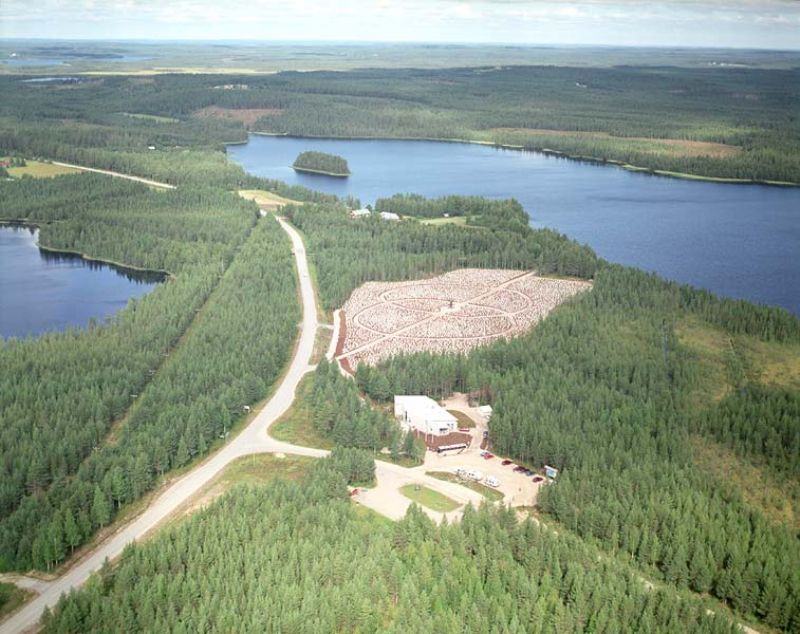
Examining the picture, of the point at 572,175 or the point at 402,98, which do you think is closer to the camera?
the point at 572,175

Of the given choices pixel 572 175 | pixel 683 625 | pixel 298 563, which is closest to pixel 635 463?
pixel 683 625

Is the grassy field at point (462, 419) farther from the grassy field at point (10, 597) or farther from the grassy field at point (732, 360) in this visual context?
the grassy field at point (10, 597)

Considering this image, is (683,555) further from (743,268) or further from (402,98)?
(402,98)

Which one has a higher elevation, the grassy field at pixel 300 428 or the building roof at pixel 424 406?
the building roof at pixel 424 406

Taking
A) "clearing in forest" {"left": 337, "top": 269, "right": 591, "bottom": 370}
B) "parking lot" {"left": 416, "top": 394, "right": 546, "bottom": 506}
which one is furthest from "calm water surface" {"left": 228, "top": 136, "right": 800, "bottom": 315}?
"parking lot" {"left": 416, "top": 394, "right": 546, "bottom": 506}

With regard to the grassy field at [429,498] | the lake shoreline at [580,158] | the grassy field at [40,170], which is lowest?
the grassy field at [429,498]

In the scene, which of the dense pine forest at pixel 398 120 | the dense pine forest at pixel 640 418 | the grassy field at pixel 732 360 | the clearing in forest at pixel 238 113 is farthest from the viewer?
the clearing in forest at pixel 238 113

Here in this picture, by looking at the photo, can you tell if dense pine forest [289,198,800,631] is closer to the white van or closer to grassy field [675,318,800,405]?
grassy field [675,318,800,405]

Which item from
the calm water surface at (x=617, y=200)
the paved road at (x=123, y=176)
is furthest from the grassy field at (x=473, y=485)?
the paved road at (x=123, y=176)
